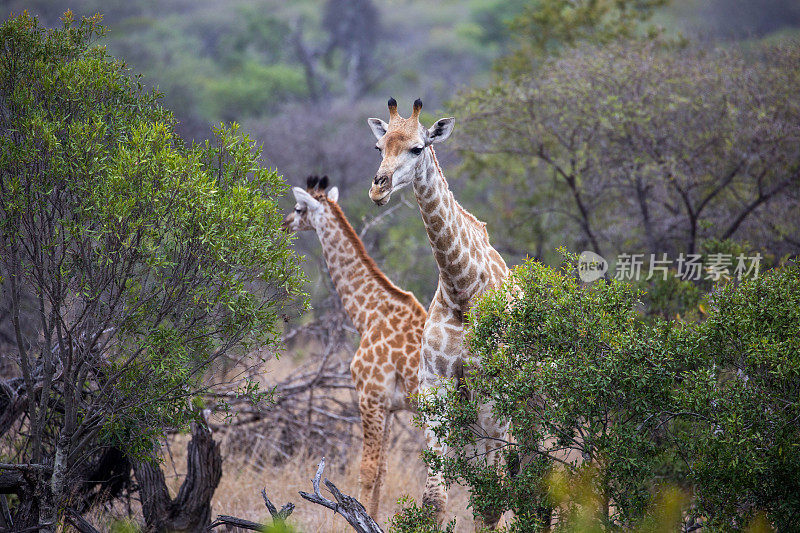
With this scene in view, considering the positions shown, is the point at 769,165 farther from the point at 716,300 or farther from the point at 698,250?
the point at 716,300

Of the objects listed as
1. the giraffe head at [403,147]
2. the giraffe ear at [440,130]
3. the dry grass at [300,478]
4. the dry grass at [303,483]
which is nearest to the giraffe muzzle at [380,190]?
the giraffe head at [403,147]

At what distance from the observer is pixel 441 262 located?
535cm

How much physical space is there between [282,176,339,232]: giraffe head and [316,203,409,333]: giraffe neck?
0.07 meters

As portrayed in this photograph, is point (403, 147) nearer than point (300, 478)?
Yes

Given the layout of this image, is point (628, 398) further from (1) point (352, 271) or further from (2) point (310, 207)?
(2) point (310, 207)

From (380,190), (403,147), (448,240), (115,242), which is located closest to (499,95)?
(448,240)

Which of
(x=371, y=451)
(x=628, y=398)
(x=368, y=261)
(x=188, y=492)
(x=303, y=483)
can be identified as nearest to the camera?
(x=628, y=398)

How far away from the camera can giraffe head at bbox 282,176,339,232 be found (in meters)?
6.90

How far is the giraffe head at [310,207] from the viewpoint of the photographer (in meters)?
6.90

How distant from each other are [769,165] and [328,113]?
15150 millimetres

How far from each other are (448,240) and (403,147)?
76cm

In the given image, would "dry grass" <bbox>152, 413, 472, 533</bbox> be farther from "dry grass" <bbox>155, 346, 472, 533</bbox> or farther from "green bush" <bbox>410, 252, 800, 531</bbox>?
"green bush" <bbox>410, 252, 800, 531</bbox>

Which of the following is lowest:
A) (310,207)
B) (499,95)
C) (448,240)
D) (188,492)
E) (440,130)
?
(188,492)

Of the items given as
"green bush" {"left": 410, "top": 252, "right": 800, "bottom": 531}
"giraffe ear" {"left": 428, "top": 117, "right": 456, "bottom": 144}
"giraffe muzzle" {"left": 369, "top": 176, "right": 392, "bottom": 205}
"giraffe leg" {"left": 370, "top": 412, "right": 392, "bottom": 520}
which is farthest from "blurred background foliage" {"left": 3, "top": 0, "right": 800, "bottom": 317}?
"green bush" {"left": 410, "top": 252, "right": 800, "bottom": 531}
